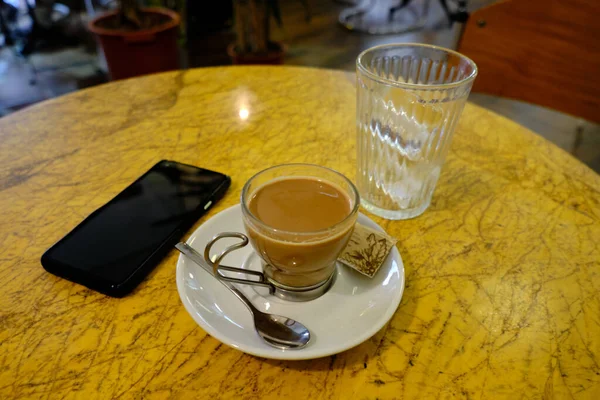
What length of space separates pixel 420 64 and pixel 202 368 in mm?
547

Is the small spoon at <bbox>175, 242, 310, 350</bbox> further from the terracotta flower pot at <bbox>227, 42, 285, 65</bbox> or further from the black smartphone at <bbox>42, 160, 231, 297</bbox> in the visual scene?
the terracotta flower pot at <bbox>227, 42, 285, 65</bbox>

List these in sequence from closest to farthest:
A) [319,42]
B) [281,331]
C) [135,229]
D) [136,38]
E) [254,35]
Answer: [281,331]
[135,229]
[136,38]
[254,35]
[319,42]

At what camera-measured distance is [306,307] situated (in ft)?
1.63

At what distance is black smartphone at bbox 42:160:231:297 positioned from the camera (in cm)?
52

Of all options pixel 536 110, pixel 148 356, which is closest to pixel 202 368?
pixel 148 356

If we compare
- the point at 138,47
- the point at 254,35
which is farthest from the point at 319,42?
the point at 138,47

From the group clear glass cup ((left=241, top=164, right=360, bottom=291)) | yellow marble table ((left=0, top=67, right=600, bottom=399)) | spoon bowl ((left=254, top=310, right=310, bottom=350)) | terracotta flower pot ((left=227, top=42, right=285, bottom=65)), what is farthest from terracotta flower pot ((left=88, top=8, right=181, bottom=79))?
spoon bowl ((left=254, top=310, right=310, bottom=350))

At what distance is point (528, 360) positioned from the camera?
18.1 inches

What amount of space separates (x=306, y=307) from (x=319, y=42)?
9.23 feet

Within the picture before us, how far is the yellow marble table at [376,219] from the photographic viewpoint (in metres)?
0.44

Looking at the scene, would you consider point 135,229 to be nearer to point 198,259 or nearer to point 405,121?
point 198,259

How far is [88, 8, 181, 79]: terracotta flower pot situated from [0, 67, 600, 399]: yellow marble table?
931mm

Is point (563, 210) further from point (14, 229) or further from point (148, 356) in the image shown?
point (14, 229)

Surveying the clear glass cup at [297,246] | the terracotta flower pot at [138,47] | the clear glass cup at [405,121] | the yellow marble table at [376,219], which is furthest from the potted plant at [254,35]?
the clear glass cup at [297,246]
